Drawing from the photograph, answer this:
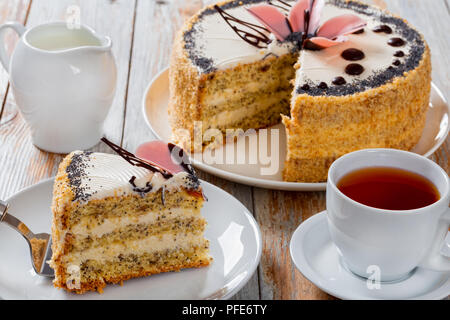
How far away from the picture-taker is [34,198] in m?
2.32

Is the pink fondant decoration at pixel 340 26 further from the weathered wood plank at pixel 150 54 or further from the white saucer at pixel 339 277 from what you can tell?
the white saucer at pixel 339 277

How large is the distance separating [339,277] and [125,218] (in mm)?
726

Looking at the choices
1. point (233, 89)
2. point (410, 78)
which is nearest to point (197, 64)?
point (233, 89)

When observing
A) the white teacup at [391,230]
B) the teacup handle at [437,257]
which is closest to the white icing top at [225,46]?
the white teacup at [391,230]

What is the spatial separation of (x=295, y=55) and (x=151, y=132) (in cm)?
80

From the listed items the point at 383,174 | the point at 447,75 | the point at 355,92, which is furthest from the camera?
the point at 447,75

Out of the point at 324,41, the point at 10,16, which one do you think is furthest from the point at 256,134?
the point at 10,16

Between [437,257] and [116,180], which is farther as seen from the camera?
[116,180]

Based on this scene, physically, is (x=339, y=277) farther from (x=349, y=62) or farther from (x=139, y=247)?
(x=349, y=62)

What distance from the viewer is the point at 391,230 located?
72.5 inches

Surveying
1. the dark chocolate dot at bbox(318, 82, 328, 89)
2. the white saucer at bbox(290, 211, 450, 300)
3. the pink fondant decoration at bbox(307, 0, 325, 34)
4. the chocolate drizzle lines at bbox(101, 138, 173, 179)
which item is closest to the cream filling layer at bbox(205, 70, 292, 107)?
the pink fondant decoration at bbox(307, 0, 325, 34)

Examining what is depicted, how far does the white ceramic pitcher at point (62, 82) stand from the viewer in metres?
2.67

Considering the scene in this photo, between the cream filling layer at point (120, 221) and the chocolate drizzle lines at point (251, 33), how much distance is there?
1157mm

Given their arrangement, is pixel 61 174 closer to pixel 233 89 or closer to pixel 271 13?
pixel 233 89
